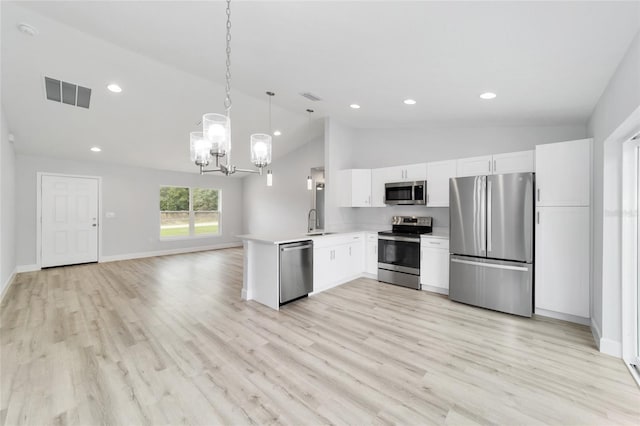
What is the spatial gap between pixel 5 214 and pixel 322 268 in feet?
17.0

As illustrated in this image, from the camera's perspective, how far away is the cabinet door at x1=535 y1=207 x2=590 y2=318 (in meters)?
3.02

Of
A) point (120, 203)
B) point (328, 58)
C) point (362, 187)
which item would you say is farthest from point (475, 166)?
point (120, 203)

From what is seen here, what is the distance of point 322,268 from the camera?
4.33 meters

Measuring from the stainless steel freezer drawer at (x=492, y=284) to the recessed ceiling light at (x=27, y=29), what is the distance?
5.54 m

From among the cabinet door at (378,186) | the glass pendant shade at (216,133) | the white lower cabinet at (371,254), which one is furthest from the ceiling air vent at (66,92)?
the white lower cabinet at (371,254)

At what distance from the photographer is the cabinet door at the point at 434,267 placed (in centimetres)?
415

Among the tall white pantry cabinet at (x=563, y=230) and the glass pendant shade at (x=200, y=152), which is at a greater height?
the glass pendant shade at (x=200, y=152)

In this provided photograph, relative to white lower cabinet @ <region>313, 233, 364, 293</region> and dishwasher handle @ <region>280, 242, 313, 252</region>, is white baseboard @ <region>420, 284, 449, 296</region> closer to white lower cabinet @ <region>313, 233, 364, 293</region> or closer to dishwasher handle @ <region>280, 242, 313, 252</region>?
white lower cabinet @ <region>313, 233, 364, 293</region>

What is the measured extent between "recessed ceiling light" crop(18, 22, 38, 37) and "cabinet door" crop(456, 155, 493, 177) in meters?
5.40

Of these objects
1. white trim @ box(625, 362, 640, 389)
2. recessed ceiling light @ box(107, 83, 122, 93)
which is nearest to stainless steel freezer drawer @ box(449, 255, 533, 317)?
white trim @ box(625, 362, 640, 389)

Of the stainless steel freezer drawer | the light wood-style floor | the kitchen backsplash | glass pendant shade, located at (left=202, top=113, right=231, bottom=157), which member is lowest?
the light wood-style floor

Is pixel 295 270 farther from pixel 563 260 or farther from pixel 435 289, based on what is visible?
pixel 563 260

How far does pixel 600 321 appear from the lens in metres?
2.62

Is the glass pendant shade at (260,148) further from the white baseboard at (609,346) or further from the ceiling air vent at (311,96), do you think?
the white baseboard at (609,346)
